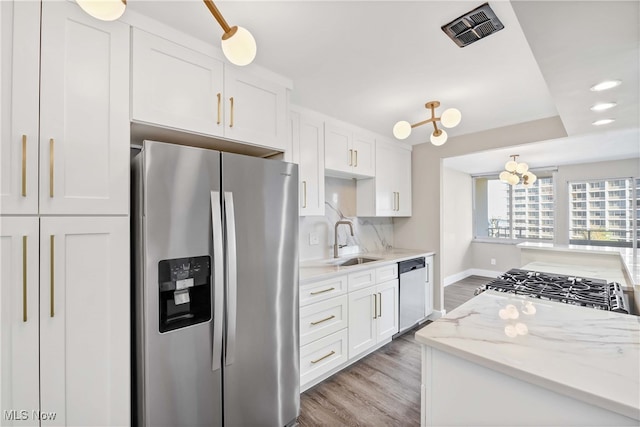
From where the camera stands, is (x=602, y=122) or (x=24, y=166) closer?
(x=24, y=166)

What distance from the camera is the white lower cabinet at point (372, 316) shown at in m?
2.55

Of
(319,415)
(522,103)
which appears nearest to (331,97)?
(522,103)

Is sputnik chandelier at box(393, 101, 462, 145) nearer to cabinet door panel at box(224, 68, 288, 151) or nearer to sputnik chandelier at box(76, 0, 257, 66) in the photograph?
cabinet door panel at box(224, 68, 288, 151)

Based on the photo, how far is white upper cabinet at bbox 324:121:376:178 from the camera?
2.80 meters

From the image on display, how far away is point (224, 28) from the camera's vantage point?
1.04 meters

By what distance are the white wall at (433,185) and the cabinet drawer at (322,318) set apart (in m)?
1.74

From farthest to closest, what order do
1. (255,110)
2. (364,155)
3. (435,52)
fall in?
1. (364,155)
2. (255,110)
3. (435,52)

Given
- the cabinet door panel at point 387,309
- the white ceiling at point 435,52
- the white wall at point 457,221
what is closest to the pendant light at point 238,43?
the white ceiling at point 435,52

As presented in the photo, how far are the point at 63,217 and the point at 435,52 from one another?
2.12 metres

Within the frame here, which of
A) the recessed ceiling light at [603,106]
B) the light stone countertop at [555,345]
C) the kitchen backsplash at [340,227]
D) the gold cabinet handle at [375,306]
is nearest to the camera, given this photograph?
the light stone countertop at [555,345]

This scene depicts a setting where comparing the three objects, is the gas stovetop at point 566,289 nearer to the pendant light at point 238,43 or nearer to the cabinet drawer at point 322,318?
the cabinet drawer at point 322,318

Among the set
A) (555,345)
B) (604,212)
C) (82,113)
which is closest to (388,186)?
(555,345)

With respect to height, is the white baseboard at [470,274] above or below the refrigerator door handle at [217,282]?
below

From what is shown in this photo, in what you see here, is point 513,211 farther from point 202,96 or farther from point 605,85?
point 202,96
